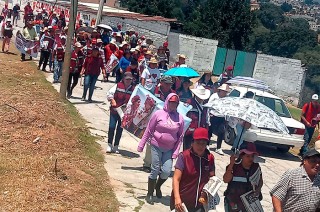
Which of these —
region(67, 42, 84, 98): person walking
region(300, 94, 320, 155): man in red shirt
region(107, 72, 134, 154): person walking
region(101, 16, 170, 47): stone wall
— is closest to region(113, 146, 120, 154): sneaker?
region(107, 72, 134, 154): person walking

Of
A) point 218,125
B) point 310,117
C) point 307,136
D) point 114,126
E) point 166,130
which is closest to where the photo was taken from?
point 166,130

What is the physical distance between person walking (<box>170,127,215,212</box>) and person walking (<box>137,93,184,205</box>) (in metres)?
1.94

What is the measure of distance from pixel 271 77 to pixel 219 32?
59.5 ft

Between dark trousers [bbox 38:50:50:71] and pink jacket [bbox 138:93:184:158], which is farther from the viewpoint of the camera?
dark trousers [bbox 38:50:50:71]

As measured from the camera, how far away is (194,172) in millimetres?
6223

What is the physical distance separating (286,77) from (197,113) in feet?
78.5

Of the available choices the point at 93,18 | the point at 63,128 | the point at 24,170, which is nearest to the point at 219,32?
the point at 93,18

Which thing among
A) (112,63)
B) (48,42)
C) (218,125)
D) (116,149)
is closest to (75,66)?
(48,42)

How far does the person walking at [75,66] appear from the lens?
16.2m

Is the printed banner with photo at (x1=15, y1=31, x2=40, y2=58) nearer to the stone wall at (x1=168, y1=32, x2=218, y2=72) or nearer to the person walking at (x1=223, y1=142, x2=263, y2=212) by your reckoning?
the stone wall at (x1=168, y1=32, x2=218, y2=72)

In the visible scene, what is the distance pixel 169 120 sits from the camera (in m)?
8.25

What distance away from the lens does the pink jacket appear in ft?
27.0

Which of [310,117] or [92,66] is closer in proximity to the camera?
[310,117]

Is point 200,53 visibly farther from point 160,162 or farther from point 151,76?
point 160,162
